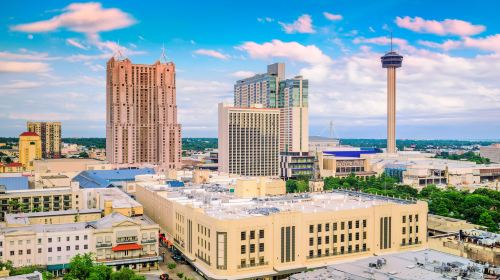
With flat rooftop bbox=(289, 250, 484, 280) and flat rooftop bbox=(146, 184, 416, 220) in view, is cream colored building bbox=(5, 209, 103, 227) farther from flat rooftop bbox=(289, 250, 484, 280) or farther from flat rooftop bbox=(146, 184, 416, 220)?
flat rooftop bbox=(289, 250, 484, 280)

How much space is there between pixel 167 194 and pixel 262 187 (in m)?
21.6

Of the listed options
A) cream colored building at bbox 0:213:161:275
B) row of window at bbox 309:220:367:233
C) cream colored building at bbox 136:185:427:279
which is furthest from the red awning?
row of window at bbox 309:220:367:233

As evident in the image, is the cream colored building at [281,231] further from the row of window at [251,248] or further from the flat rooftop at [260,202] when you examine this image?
the flat rooftop at [260,202]

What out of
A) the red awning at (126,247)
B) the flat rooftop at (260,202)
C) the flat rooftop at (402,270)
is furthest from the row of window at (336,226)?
the red awning at (126,247)

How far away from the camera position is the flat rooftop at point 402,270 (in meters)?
53.1

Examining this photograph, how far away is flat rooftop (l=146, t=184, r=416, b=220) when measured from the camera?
8119cm

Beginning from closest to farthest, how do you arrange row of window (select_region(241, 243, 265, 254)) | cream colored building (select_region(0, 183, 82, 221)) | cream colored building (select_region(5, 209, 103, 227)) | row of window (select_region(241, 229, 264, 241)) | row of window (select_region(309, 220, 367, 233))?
row of window (select_region(241, 229, 264, 241))
row of window (select_region(241, 243, 265, 254))
row of window (select_region(309, 220, 367, 233))
cream colored building (select_region(5, 209, 103, 227))
cream colored building (select_region(0, 183, 82, 221))

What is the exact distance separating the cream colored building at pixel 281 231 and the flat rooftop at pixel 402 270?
16.0 metres

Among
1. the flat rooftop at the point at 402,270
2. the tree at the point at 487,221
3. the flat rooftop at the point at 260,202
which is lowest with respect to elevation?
the tree at the point at 487,221

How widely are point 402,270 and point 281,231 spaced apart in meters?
21.7

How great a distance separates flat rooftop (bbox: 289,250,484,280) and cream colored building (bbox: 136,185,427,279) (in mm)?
15997

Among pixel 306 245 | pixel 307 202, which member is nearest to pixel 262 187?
pixel 307 202

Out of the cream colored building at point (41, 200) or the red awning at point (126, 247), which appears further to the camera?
the cream colored building at point (41, 200)

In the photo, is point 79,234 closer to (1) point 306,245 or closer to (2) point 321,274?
(1) point 306,245
